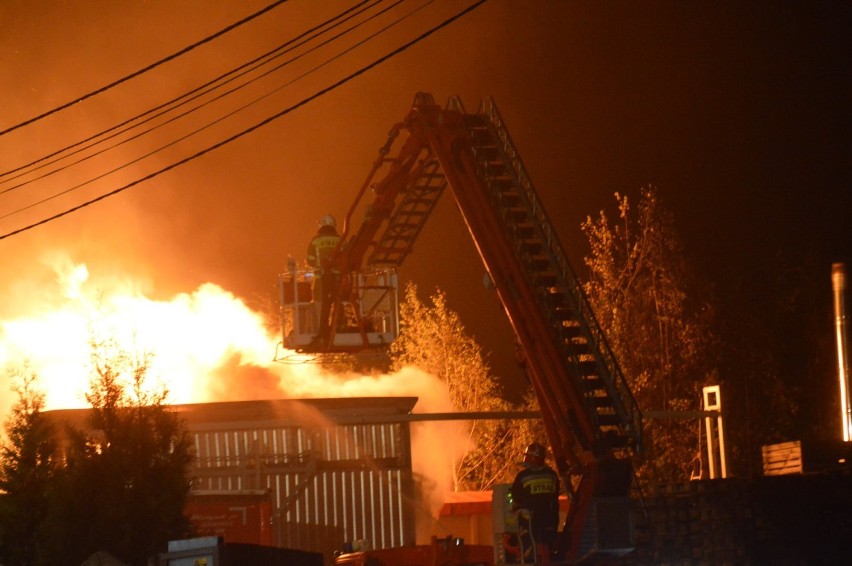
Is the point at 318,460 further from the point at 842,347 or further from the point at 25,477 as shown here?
the point at 842,347

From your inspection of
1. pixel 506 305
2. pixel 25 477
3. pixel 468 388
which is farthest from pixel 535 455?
pixel 468 388

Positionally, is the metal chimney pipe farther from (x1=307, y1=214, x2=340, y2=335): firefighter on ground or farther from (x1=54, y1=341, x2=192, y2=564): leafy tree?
(x1=54, y1=341, x2=192, y2=564): leafy tree

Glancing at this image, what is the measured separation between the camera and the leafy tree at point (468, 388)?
4291 centimetres

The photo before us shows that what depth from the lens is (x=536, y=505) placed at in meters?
15.5

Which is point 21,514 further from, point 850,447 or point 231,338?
point 231,338

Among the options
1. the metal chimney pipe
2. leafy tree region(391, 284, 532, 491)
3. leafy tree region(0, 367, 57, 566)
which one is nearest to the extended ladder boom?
the metal chimney pipe

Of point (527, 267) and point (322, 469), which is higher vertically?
point (527, 267)

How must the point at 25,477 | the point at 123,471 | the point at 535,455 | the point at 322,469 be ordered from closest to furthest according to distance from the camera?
the point at 535,455 → the point at 123,471 → the point at 25,477 → the point at 322,469

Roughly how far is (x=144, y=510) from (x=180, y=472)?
732mm

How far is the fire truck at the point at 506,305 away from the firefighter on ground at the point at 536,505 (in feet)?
1.97

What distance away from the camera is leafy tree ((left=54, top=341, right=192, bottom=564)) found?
1669 cm

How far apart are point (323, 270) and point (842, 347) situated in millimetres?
9069

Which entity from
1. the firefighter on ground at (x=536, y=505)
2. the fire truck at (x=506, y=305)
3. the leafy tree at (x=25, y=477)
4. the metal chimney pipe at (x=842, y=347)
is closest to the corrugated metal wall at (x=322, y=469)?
the fire truck at (x=506, y=305)

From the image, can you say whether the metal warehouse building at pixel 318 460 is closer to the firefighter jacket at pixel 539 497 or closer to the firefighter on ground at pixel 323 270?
the firefighter on ground at pixel 323 270
